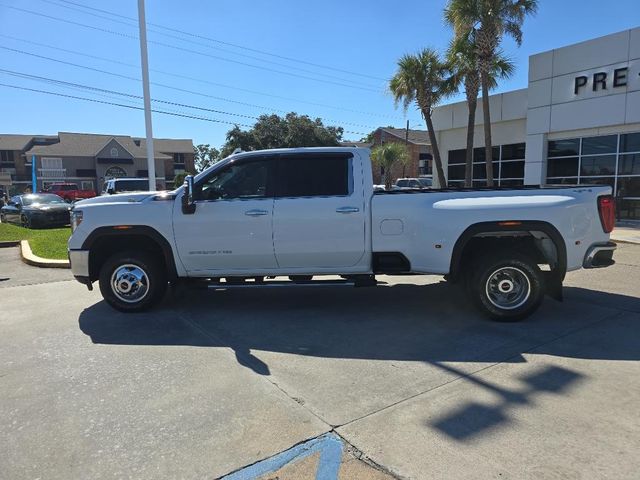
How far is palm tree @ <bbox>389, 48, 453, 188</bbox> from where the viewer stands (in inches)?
855

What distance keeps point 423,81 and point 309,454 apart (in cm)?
2126

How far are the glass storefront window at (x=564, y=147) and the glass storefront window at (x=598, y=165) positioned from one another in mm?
528

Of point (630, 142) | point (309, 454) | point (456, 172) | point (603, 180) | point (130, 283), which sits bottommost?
point (309, 454)

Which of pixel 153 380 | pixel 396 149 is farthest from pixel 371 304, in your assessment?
pixel 396 149

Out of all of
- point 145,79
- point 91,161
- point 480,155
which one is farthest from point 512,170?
point 91,161

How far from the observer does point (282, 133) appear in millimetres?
48750

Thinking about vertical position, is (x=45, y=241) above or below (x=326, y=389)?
above

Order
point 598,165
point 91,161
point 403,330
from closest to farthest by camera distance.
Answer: point 403,330
point 598,165
point 91,161

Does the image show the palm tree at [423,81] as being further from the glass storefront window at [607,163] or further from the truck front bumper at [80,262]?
the truck front bumper at [80,262]

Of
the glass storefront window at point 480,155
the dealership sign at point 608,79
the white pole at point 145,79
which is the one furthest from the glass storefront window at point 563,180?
the white pole at point 145,79

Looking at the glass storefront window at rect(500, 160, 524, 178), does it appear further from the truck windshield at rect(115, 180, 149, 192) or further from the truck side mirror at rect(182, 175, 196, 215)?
the truck side mirror at rect(182, 175, 196, 215)

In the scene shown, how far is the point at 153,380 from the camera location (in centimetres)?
414

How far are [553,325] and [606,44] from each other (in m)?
16.0

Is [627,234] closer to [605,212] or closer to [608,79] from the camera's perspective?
[608,79]
